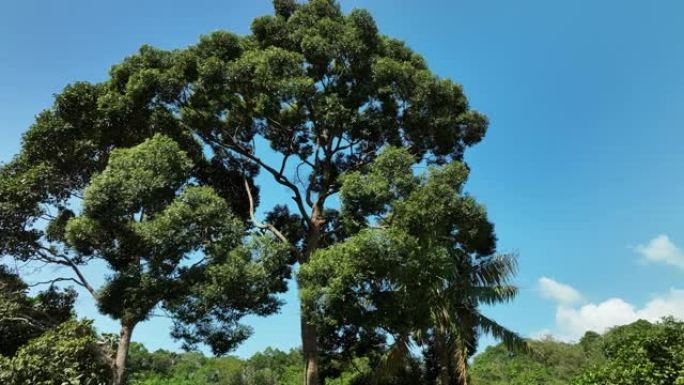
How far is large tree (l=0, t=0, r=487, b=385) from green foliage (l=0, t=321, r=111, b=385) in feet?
12.1

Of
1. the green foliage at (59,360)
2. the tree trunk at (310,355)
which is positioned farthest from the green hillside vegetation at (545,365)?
the green foliage at (59,360)

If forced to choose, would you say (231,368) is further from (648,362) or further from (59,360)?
(648,362)

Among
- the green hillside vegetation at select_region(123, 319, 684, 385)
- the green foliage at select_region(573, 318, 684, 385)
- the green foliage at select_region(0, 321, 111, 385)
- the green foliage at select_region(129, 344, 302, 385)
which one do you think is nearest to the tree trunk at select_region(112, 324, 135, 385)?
the green foliage at select_region(0, 321, 111, 385)

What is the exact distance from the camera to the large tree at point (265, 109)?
1172cm

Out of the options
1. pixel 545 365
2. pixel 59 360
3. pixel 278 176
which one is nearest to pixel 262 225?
pixel 278 176

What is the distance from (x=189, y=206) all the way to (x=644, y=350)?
8139mm

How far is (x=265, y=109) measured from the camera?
1199cm

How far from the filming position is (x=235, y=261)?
379 inches

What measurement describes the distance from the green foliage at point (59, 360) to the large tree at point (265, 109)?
12.1 feet

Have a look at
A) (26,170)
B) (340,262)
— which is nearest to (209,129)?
(26,170)

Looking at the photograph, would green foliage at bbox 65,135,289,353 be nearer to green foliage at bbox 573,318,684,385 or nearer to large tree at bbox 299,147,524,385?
large tree at bbox 299,147,524,385

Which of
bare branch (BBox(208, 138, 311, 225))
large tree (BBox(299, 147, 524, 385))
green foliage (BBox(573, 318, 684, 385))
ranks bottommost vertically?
green foliage (BBox(573, 318, 684, 385))

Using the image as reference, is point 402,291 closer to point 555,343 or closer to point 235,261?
point 235,261

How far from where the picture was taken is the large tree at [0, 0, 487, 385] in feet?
38.4
